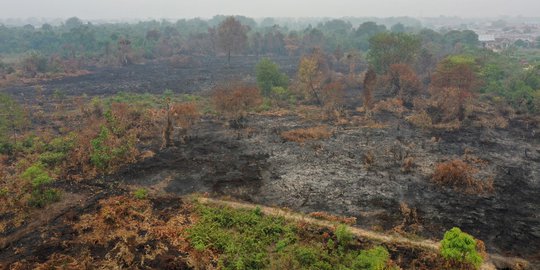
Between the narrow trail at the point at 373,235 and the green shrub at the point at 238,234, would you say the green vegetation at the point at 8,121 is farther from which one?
the green shrub at the point at 238,234

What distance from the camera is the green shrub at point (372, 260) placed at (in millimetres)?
15844

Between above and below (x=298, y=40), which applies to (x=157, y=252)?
below

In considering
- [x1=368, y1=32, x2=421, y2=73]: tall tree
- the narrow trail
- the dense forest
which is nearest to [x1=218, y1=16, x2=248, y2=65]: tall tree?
the dense forest

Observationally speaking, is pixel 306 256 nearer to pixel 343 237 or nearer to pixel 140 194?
pixel 343 237

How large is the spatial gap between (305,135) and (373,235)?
1618cm

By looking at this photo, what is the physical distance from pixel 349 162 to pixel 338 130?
8032 mm

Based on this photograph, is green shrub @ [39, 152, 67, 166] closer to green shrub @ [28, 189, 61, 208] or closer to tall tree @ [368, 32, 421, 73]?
green shrub @ [28, 189, 61, 208]

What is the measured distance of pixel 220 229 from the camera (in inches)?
798

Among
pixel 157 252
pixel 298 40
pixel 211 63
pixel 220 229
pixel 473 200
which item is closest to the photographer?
pixel 157 252

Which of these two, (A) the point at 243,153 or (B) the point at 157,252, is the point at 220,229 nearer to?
(B) the point at 157,252

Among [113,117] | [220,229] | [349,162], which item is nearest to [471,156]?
[349,162]

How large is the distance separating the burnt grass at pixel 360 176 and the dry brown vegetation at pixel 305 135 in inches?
27.6

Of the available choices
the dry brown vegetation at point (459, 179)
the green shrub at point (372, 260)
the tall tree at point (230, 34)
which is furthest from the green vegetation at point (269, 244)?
the tall tree at point (230, 34)

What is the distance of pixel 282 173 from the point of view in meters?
27.7
